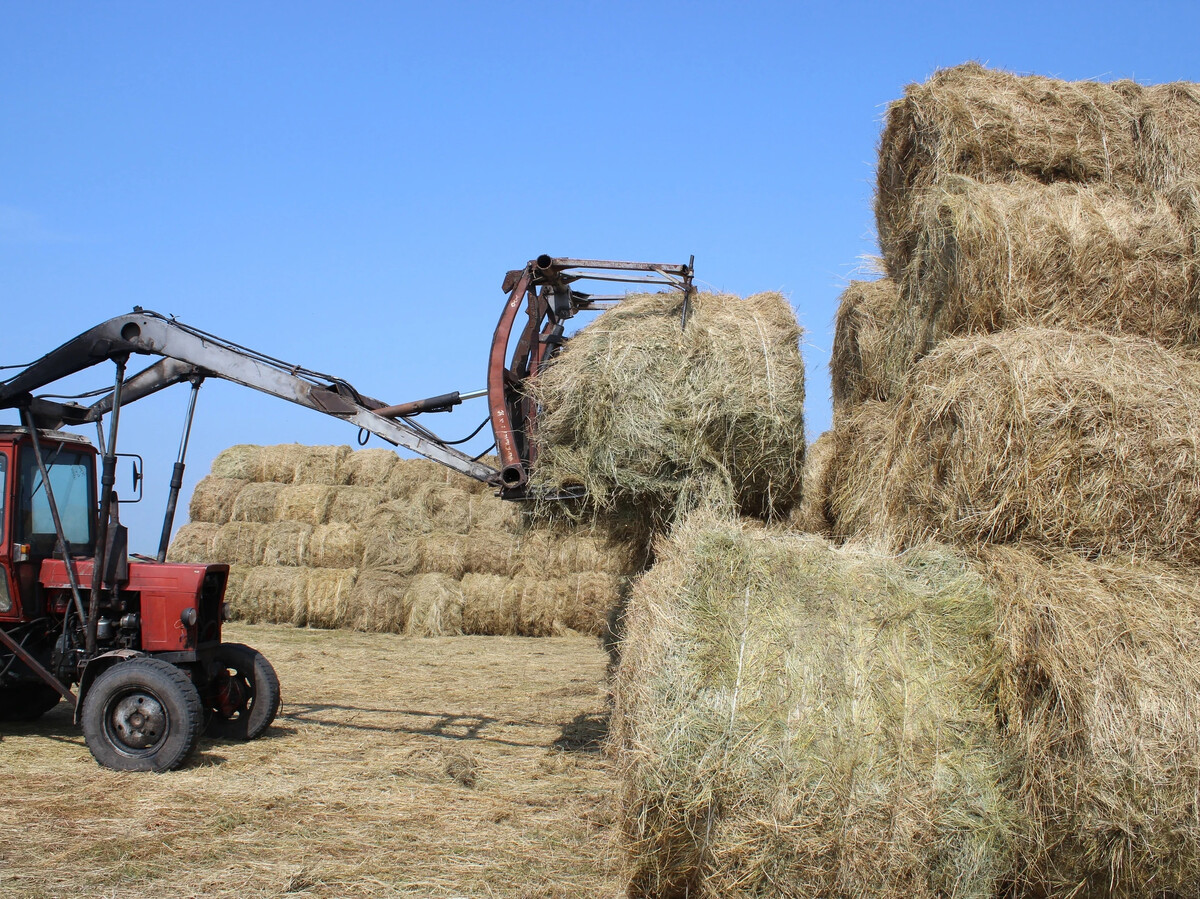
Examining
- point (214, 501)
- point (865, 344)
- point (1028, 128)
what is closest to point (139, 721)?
point (865, 344)

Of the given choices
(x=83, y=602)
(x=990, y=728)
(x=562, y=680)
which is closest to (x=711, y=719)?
(x=990, y=728)

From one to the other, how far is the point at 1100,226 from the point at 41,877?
20.3 ft

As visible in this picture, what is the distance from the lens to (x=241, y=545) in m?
14.2

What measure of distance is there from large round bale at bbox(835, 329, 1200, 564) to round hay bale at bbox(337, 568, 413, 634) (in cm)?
958

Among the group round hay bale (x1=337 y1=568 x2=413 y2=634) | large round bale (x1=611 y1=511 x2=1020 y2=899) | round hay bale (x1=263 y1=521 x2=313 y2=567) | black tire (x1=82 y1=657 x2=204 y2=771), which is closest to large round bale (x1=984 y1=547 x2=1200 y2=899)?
large round bale (x1=611 y1=511 x2=1020 y2=899)

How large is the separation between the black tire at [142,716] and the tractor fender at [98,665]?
217 millimetres

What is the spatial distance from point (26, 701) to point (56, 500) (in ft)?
5.85

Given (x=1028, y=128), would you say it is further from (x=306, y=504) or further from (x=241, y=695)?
(x=306, y=504)

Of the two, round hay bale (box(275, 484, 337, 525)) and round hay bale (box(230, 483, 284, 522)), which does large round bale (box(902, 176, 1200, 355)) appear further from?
round hay bale (box(230, 483, 284, 522))

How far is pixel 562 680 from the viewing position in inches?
392

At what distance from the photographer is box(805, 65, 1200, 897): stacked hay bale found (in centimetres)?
361

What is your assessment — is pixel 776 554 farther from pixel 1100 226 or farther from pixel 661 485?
pixel 1100 226

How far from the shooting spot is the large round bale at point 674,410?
567 centimetres

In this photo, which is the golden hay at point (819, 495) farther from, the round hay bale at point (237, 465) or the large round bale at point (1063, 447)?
the round hay bale at point (237, 465)
